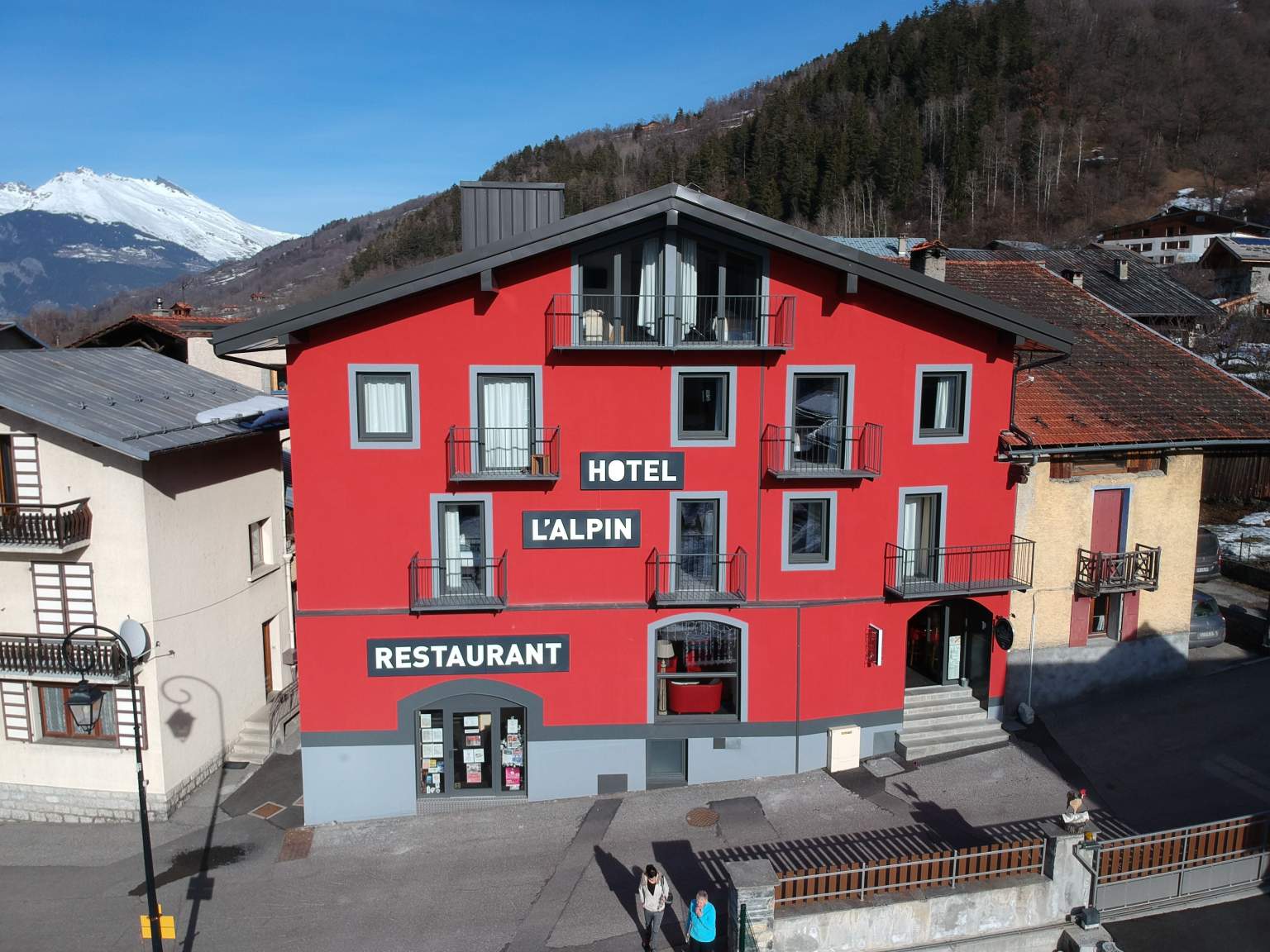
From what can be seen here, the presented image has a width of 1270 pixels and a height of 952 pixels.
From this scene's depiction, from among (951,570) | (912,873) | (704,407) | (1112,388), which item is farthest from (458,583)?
(1112,388)

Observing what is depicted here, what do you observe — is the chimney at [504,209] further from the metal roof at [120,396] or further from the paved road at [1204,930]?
the paved road at [1204,930]

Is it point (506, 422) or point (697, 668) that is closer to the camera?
point (506, 422)

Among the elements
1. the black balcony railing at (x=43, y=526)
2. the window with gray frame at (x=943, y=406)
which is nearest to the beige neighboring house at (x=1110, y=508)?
the window with gray frame at (x=943, y=406)

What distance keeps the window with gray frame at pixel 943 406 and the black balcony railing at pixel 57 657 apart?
58.5 feet

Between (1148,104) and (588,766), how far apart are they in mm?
142423

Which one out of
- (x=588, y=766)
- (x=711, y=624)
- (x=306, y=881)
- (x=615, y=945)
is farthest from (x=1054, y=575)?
(x=306, y=881)

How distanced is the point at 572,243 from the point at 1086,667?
16.7 metres

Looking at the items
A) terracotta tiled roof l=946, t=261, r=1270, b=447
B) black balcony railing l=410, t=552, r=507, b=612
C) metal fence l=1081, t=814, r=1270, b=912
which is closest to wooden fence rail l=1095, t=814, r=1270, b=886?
metal fence l=1081, t=814, r=1270, b=912

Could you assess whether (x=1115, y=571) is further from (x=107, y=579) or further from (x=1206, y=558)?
(x=107, y=579)

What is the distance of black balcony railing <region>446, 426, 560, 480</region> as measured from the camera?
17703 mm

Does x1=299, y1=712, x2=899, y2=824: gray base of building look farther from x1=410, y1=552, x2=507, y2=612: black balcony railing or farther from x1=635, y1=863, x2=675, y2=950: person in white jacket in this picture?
x1=635, y1=863, x2=675, y2=950: person in white jacket

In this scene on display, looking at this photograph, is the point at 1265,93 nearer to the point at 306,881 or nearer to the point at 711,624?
the point at 711,624

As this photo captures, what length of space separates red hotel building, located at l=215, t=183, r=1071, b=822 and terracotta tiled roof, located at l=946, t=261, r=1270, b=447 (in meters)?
3.06

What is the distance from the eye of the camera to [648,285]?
17.9 m
